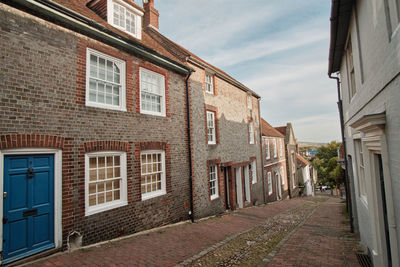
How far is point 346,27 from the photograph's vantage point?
20.1 ft

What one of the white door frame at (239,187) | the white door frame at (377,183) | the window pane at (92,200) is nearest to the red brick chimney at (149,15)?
the window pane at (92,200)

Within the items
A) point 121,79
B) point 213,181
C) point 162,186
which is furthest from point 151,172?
point 213,181

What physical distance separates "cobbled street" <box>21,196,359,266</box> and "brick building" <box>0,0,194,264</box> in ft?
2.14

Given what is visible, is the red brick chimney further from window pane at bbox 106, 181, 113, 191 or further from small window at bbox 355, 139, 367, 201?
small window at bbox 355, 139, 367, 201

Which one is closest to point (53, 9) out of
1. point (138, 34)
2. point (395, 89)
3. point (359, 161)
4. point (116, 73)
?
point (116, 73)

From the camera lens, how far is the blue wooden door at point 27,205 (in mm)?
4820

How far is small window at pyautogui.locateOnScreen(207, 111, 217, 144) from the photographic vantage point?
40.5 feet

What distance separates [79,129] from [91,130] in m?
0.34

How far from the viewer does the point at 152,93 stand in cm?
878

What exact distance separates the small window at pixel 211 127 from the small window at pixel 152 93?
384 cm

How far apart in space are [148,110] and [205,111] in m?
3.96

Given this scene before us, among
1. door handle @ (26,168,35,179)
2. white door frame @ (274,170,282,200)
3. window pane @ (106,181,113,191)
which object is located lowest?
white door frame @ (274,170,282,200)

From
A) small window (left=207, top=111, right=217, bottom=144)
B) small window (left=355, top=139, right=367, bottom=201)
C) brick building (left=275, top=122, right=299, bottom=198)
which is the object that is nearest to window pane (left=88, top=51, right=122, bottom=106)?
small window (left=207, top=111, right=217, bottom=144)

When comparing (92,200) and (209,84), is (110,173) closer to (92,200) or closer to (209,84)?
(92,200)
